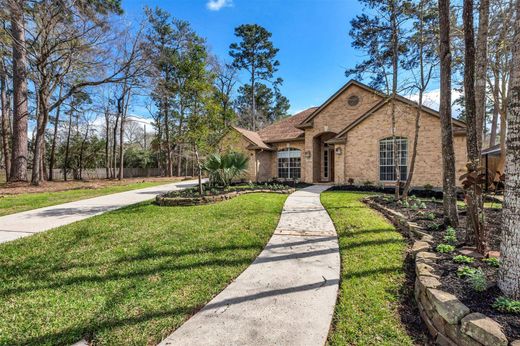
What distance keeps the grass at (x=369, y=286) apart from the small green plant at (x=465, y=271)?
68 cm

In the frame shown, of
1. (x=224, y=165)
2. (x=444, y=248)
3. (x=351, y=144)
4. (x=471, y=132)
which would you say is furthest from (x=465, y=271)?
(x=351, y=144)

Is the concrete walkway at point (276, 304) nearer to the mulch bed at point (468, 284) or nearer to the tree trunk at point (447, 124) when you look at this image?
the mulch bed at point (468, 284)

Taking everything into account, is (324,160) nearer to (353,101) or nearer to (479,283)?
(353,101)

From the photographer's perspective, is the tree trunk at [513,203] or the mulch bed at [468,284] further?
the tree trunk at [513,203]

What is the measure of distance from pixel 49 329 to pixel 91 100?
26.8 meters

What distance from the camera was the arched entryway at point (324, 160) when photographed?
60.7 feet

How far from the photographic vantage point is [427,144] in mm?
13148

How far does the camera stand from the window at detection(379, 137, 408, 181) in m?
13.9

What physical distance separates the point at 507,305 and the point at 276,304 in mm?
2229

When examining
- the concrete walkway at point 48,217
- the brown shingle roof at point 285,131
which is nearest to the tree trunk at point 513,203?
the concrete walkway at point 48,217

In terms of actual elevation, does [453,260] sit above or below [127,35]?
below

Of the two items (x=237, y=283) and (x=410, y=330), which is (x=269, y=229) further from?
(x=410, y=330)

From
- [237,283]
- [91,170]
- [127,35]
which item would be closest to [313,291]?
[237,283]

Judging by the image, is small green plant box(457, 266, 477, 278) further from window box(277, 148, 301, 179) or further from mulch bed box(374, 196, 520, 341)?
window box(277, 148, 301, 179)
